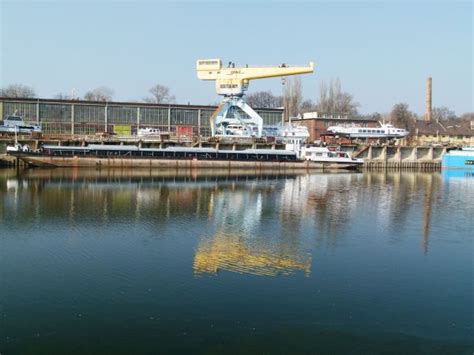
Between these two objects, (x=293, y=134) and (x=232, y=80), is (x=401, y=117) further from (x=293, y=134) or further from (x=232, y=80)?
(x=232, y=80)

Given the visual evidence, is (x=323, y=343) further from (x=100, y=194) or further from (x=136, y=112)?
(x=136, y=112)

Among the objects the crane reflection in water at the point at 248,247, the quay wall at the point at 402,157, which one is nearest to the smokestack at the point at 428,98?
the quay wall at the point at 402,157

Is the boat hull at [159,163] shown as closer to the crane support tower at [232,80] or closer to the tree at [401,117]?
the crane support tower at [232,80]

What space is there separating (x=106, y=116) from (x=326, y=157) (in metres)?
24.5

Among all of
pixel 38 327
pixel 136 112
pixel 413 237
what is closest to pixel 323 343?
pixel 38 327

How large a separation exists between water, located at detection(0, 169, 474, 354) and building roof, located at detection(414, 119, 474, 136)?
50.4m

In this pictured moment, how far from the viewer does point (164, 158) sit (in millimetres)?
46438

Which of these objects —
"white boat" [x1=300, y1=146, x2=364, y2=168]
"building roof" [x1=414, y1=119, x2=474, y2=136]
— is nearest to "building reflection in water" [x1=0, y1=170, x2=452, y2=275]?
"white boat" [x1=300, y1=146, x2=364, y2=168]

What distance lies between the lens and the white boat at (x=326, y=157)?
1971 inches

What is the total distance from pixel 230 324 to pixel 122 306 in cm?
239

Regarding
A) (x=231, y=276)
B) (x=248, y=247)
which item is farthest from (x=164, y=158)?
(x=231, y=276)

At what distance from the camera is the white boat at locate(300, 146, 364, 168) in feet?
164

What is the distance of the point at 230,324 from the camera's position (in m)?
9.86

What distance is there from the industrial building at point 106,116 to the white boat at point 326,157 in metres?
8.78
